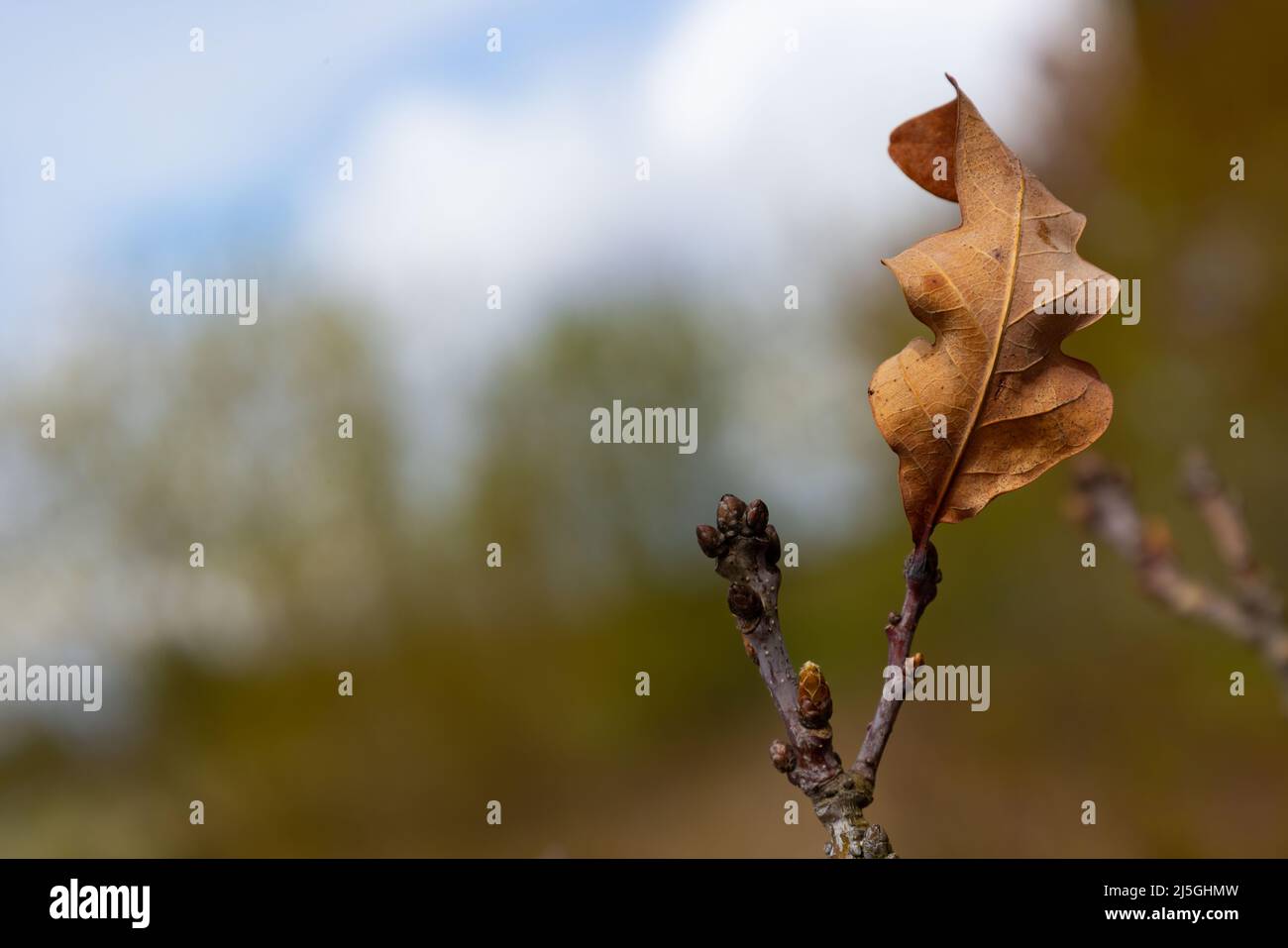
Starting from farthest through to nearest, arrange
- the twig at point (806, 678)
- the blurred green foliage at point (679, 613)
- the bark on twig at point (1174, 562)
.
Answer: the blurred green foliage at point (679, 613)
the bark on twig at point (1174, 562)
the twig at point (806, 678)

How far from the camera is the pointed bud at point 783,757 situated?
1.10 m

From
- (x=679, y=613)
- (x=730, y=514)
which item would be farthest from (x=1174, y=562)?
(x=679, y=613)

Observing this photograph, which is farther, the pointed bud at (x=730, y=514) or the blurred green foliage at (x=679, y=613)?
the blurred green foliage at (x=679, y=613)

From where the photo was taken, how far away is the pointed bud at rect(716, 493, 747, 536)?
3.63 feet

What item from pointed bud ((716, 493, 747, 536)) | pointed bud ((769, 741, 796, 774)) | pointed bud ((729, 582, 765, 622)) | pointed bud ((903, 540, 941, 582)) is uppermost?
pointed bud ((716, 493, 747, 536))

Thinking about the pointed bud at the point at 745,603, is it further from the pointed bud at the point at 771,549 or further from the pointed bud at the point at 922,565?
the pointed bud at the point at 922,565

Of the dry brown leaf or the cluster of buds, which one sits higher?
the dry brown leaf

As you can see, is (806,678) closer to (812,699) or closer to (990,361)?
(812,699)

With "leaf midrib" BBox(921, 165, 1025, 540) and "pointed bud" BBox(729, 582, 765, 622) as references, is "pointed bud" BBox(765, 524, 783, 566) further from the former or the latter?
"leaf midrib" BBox(921, 165, 1025, 540)

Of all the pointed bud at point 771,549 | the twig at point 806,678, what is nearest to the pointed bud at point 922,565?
the twig at point 806,678

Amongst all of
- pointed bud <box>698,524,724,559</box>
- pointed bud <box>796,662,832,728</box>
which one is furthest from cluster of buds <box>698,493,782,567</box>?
pointed bud <box>796,662,832,728</box>

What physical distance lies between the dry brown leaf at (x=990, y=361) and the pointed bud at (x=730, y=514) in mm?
186

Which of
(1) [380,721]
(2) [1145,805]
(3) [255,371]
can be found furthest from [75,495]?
(2) [1145,805]

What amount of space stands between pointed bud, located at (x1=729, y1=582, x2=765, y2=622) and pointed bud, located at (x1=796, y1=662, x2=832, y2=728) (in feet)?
0.26
